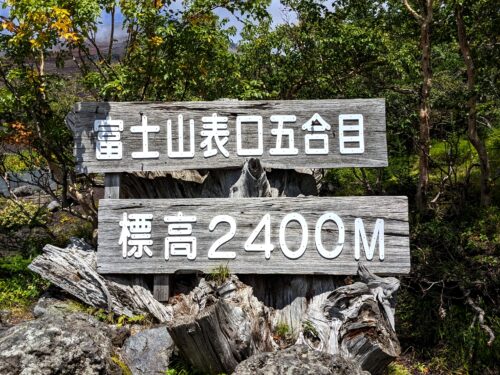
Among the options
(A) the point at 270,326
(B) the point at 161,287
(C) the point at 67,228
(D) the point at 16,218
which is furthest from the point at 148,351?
(C) the point at 67,228

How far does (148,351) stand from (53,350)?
4.24 ft

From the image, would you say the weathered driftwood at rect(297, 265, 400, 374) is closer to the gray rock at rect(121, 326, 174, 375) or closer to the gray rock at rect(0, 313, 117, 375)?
the gray rock at rect(121, 326, 174, 375)

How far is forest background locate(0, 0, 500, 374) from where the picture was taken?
7.15m

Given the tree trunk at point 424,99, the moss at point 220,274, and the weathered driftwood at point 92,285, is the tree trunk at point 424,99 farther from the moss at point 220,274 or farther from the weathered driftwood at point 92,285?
the weathered driftwood at point 92,285

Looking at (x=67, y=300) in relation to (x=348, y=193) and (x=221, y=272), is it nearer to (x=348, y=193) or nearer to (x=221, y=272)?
(x=221, y=272)

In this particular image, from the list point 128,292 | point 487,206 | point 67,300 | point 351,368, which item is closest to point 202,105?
point 128,292

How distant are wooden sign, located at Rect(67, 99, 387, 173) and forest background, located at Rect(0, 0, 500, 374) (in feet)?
5.14

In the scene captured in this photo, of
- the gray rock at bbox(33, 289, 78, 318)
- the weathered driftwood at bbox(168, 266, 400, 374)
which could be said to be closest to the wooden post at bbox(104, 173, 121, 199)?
the gray rock at bbox(33, 289, 78, 318)

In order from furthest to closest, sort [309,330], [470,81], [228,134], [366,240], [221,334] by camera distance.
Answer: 1. [470,81]
2. [228,134]
3. [366,240]
4. [309,330]
5. [221,334]

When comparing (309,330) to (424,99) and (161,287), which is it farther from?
(424,99)

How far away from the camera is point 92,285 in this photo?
6105 millimetres

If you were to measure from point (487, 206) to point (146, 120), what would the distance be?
6.09 m

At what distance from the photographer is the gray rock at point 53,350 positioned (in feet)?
13.7

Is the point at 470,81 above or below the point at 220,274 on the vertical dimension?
above
